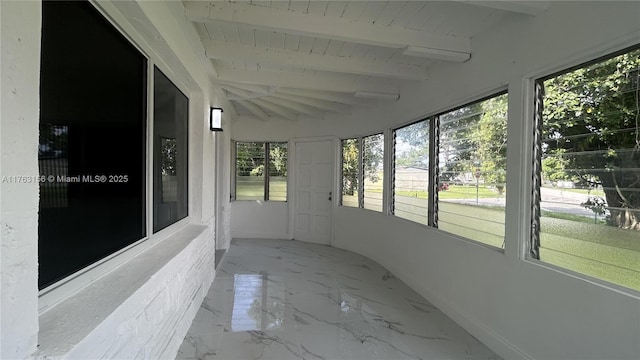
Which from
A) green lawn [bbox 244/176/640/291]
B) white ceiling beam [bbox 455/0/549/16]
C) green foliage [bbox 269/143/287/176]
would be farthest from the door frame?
white ceiling beam [bbox 455/0/549/16]

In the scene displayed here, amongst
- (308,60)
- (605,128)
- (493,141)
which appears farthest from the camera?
(308,60)

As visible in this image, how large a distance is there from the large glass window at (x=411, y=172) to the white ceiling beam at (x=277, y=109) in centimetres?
217

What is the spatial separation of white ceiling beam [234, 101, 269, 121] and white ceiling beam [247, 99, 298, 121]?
128 mm

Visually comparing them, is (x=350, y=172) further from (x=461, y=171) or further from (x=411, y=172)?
(x=461, y=171)

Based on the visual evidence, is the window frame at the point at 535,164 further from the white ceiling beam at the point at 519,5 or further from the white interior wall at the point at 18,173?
the white interior wall at the point at 18,173

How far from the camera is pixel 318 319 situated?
2.83m

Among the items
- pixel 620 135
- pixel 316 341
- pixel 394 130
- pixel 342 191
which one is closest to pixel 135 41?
pixel 316 341

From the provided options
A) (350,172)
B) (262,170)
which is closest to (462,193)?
(350,172)

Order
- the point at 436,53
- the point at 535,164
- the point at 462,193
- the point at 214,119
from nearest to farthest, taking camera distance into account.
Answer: the point at 535,164, the point at 436,53, the point at 462,193, the point at 214,119

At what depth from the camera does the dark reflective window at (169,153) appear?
84.3 inches

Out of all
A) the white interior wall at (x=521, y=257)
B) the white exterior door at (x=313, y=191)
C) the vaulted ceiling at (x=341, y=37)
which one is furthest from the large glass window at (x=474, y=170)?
the white exterior door at (x=313, y=191)

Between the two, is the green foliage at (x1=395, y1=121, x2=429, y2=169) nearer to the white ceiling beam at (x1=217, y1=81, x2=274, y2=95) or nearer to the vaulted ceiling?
the vaulted ceiling

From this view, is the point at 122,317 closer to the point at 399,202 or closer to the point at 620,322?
the point at 620,322

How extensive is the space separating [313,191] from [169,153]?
385 cm
